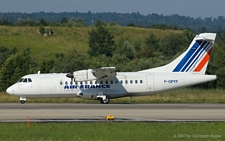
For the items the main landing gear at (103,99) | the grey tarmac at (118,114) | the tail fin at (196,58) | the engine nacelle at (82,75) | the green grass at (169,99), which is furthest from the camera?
the green grass at (169,99)

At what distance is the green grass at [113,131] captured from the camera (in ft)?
68.6

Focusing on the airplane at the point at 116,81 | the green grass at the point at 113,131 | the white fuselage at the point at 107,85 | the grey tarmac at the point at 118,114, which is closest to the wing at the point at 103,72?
the airplane at the point at 116,81

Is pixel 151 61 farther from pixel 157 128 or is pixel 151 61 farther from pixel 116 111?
pixel 157 128

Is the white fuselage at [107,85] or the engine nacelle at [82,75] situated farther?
the white fuselage at [107,85]

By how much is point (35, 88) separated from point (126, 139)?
19.2 metres

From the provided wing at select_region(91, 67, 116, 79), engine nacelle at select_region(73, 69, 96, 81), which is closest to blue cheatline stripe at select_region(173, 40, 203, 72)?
wing at select_region(91, 67, 116, 79)

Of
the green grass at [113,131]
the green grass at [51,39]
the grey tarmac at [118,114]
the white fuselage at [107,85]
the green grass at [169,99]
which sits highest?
the green grass at [51,39]

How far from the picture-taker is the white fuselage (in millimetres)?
38594

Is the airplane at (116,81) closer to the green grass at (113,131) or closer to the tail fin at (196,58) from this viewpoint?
the tail fin at (196,58)

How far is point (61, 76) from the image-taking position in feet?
129

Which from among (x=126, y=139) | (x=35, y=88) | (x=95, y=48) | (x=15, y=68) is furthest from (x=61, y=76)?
(x=95, y=48)

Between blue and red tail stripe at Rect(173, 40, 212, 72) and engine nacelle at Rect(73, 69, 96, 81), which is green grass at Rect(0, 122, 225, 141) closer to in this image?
engine nacelle at Rect(73, 69, 96, 81)

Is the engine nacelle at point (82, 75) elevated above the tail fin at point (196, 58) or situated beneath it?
situated beneath

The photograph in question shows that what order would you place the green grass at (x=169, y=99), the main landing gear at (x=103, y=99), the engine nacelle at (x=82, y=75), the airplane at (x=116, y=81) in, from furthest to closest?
1. the green grass at (x=169, y=99)
2. the main landing gear at (x=103, y=99)
3. the airplane at (x=116, y=81)
4. the engine nacelle at (x=82, y=75)
